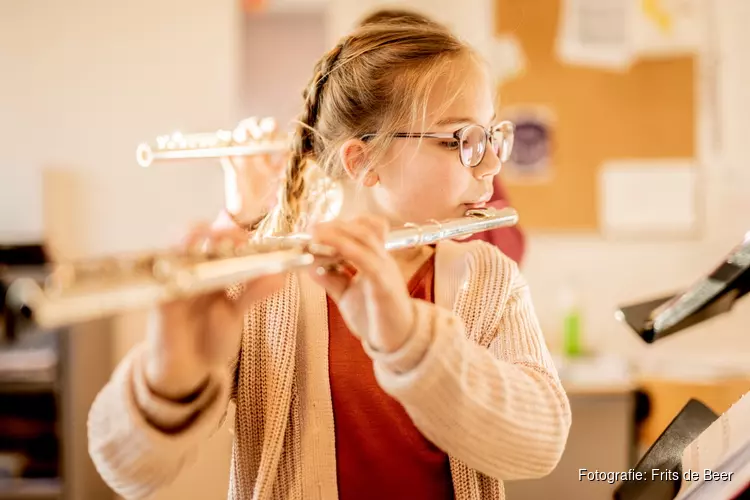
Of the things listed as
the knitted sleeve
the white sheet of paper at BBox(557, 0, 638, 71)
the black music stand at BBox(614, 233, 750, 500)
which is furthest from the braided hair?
the white sheet of paper at BBox(557, 0, 638, 71)

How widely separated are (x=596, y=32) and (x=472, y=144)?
1.84 meters

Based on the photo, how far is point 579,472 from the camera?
1.90 m

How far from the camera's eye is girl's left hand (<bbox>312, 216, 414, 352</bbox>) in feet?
1.96

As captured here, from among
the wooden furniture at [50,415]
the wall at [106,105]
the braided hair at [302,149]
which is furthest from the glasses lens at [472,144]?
the wall at [106,105]

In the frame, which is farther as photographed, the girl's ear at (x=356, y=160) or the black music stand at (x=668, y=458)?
the girl's ear at (x=356, y=160)

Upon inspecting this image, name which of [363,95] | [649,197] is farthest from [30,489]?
[649,197]

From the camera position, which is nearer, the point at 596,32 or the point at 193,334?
the point at 193,334

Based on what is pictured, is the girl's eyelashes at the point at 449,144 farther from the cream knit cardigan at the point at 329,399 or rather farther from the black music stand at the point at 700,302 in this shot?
the black music stand at the point at 700,302

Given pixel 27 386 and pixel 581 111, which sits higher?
pixel 581 111

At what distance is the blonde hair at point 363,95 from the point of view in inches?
34.3

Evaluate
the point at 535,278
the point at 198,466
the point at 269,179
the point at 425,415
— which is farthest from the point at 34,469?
the point at 425,415

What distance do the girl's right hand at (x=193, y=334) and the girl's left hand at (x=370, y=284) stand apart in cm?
8

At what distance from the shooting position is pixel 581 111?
2.44 meters

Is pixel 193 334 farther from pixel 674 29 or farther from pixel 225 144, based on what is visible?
pixel 674 29
